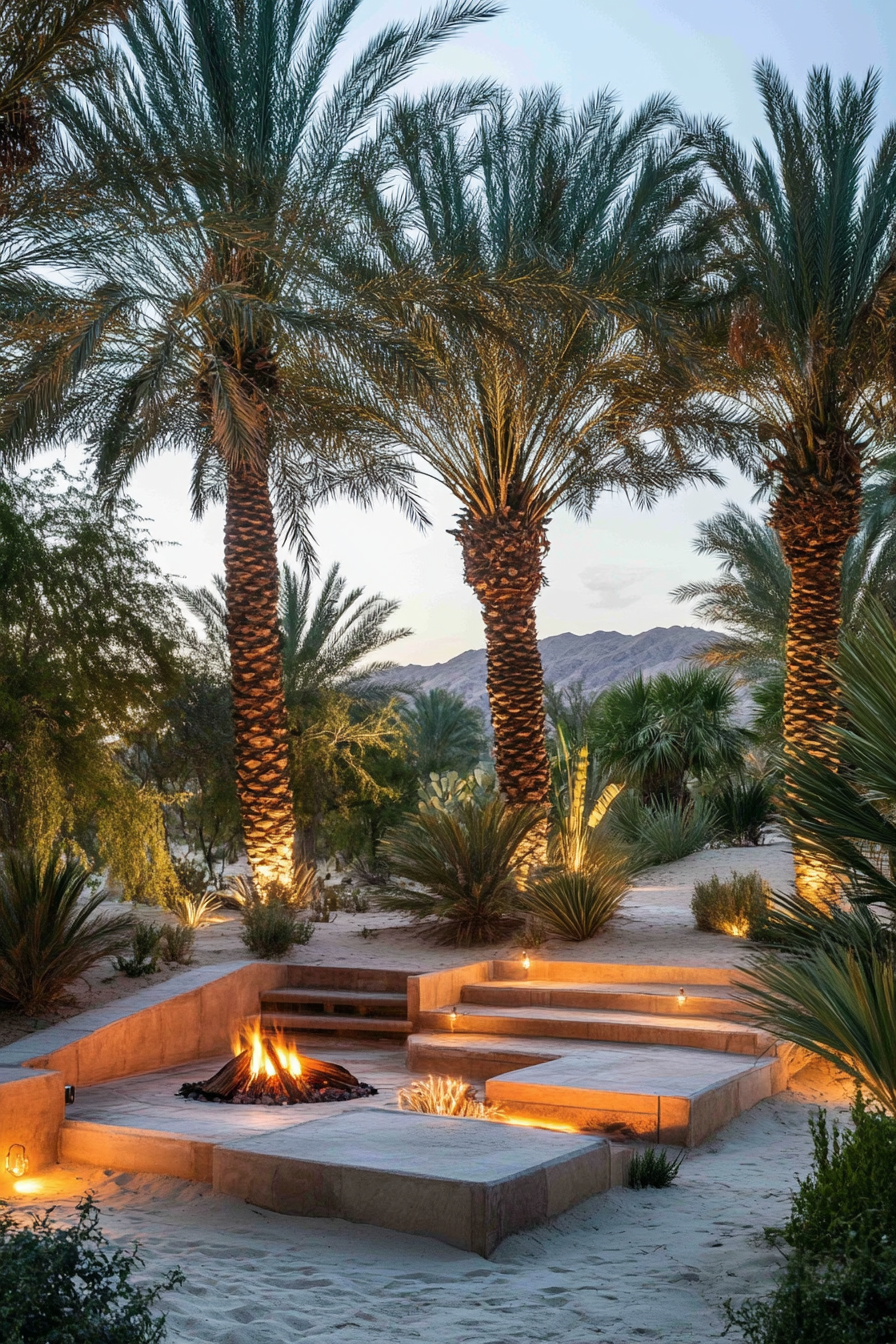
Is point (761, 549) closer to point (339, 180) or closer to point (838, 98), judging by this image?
point (838, 98)

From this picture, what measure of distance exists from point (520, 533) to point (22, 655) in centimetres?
616

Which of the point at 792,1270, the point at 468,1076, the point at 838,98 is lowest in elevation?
the point at 468,1076

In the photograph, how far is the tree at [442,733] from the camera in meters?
35.1

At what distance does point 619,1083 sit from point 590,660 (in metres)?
98.7

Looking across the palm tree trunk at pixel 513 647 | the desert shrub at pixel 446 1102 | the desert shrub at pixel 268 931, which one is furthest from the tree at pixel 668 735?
the desert shrub at pixel 446 1102

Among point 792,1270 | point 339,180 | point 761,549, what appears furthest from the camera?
point 761,549

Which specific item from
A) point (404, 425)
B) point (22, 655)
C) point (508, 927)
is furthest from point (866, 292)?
point (22, 655)

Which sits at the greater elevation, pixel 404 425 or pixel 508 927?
pixel 404 425

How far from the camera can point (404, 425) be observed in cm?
1572

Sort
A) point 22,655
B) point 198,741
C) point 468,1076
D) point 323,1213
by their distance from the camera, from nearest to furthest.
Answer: point 323,1213 → point 468,1076 → point 22,655 → point 198,741

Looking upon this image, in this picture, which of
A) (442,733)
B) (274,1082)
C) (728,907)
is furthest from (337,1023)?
(442,733)

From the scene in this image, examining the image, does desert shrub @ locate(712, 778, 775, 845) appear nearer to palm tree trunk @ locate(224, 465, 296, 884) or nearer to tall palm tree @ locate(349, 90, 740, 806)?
tall palm tree @ locate(349, 90, 740, 806)

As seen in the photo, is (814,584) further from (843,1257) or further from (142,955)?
(843,1257)

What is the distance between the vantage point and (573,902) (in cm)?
1295
